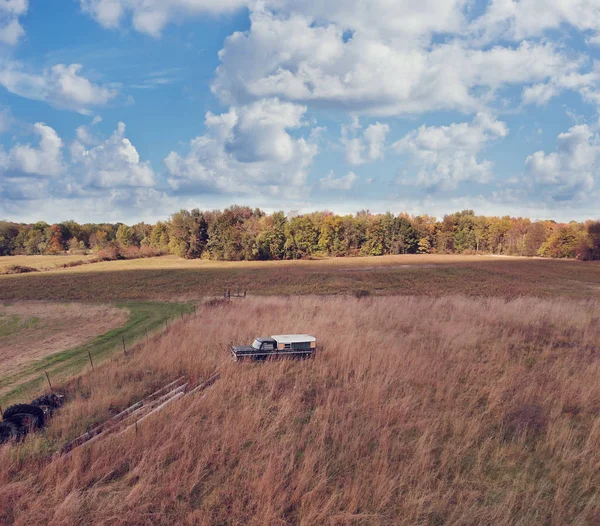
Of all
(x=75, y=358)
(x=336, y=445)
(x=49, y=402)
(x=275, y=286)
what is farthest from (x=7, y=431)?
(x=275, y=286)

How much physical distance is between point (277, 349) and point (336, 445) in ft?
15.7

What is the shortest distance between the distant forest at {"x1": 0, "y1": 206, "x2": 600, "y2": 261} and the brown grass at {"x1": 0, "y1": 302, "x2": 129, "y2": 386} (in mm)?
61816

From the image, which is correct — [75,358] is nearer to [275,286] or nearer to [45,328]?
[45,328]

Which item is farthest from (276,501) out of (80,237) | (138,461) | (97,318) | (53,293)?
(80,237)

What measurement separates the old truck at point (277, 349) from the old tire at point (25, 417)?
4881mm

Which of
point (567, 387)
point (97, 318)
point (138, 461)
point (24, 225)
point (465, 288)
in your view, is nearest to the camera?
point (138, 461)

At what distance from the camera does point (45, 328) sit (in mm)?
21125

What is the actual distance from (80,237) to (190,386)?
143 metres

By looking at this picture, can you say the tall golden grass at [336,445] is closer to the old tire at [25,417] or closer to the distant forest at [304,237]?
the old tire at [25,417]

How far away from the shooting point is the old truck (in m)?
11.6

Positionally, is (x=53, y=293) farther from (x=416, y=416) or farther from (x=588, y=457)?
(x=588, y=457)

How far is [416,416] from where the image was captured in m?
8.37

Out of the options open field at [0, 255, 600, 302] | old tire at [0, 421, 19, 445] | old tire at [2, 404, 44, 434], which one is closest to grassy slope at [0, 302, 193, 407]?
old tire at [2, 404, 44, 434]

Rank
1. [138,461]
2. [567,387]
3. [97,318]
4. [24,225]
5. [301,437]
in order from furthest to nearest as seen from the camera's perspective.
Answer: [24,225] < [97,318] < [567,387] < [301,437] < [138,461]
